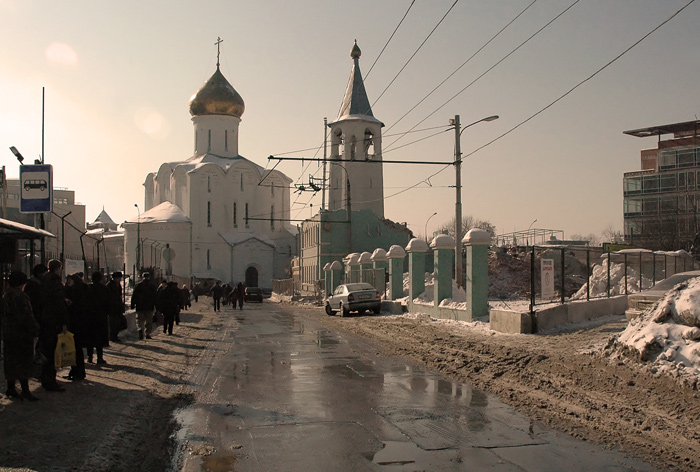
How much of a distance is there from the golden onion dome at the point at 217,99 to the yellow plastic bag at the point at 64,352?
64.1 meters

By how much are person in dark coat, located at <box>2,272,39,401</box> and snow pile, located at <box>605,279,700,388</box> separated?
7996 mm

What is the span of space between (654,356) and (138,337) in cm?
1352

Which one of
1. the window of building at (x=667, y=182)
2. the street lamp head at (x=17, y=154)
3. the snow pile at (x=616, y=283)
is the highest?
the window of building at (x=667, y=182)

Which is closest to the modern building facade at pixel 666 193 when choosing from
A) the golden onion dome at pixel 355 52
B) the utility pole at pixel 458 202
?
the golden onion dome at pixel 355 52

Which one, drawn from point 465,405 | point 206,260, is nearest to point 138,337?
point 465,405

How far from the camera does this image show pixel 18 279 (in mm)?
8594

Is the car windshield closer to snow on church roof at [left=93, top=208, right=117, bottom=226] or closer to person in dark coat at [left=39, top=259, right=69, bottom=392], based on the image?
person in dark coat at [left=39, top=259, right=69, bottom=392]

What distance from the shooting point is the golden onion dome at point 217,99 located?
71188 mm

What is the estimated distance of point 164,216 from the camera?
2790 inches

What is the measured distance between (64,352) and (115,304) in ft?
18.3

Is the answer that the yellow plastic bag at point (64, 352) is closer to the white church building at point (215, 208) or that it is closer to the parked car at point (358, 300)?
the parked car at point (358, 300)

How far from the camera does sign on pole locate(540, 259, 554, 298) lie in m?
17.3

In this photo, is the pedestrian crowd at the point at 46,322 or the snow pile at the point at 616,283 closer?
the pedestrian crowd at the point at 46,322

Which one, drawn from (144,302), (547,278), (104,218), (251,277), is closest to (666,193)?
(251,277)
